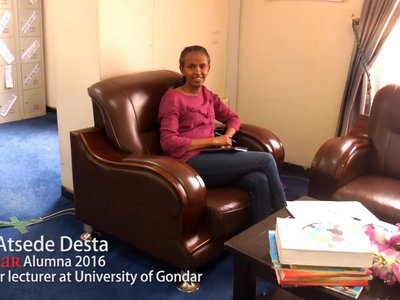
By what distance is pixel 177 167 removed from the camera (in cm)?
194

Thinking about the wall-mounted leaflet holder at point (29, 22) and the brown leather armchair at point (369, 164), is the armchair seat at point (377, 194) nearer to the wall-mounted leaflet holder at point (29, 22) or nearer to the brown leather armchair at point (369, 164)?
the brown leather armchair at point (369, 164)

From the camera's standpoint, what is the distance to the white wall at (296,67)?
10.2ft

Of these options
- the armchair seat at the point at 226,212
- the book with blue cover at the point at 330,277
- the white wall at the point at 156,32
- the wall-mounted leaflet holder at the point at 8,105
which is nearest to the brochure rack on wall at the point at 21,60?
the wall-mounted leaflet holder at the point at 8,105

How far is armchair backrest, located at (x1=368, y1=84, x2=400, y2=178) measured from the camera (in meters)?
2.49

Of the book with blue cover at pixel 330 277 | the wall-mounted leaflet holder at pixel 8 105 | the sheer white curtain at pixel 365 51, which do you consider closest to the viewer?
the book with blue cover at pixel 330 277

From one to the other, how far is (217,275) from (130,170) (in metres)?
0.67

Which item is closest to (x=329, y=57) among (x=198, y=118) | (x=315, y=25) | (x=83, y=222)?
(x=315, y=25)

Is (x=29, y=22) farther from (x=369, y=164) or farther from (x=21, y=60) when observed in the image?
(x=369, y=164)

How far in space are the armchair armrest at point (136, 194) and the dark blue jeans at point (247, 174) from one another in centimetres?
25

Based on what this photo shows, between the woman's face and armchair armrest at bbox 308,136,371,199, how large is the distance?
0.76 meters

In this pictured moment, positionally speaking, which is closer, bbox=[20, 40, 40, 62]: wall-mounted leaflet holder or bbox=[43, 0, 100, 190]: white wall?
bbox=[43, 0, 100, 190]: white wall

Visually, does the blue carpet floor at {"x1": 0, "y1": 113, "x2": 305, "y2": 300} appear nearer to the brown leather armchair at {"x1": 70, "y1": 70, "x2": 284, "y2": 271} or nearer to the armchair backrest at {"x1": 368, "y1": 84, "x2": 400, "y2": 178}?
the brown leather armchair at {"x1": 70, "y1": 70, "x2": 284, "y2": 271}

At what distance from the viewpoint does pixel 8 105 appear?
14.8 ft

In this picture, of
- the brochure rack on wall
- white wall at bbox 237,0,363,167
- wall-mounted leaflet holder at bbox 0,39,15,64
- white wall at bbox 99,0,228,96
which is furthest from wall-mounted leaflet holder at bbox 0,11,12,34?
white wall at bbox 237,0,363,167
